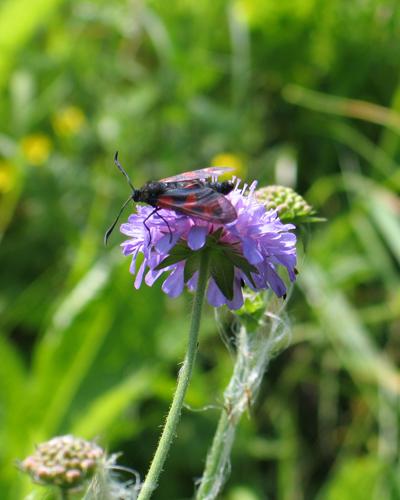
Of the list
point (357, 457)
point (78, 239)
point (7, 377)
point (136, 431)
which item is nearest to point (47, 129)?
point (78, 239)

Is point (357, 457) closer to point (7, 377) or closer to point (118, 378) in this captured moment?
point (118, 378)

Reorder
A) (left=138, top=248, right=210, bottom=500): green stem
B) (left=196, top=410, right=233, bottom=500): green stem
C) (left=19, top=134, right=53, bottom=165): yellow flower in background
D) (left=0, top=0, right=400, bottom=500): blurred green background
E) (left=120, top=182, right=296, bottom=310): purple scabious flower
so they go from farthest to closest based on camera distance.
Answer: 1. (left=19, top=134, right=53, bottom=165): yellow flower in background
2. (left=0, top=0, right=400, bottom=500): blurred green background
3. (left=196, top=410, right=233, bottom=500): green stem
4. (left=120, top=182, right=296, bottom=310): purple scabious flower
5. (left=138, top=248, right=210, bottom=500): green stem

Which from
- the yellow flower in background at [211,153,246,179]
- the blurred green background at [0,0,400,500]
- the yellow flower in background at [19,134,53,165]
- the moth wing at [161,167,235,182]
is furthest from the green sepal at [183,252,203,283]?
the yellow flower in background at [19,134,53,165]

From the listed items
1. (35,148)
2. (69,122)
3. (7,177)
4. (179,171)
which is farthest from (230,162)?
(7,177)

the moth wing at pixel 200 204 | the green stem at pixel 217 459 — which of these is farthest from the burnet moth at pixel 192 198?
the green stem at pixel 217 459

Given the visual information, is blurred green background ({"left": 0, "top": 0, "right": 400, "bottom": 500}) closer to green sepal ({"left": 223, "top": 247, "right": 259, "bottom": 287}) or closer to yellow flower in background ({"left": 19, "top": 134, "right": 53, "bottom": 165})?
yellow flower in background ({"left": 19, "top": 134, "right": 53, "bottom": 165})
